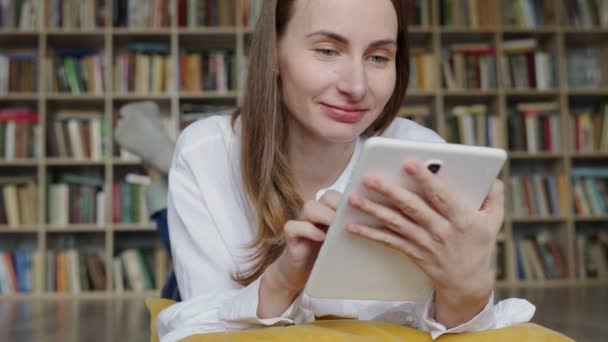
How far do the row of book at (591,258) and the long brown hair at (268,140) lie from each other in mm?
3515

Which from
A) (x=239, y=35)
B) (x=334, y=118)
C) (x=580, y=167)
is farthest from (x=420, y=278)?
(x=580, y=167)

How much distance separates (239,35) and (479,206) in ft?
11.5

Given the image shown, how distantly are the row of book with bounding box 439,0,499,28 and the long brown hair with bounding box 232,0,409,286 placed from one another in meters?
3.25

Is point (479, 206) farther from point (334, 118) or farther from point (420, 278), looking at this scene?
point (334, 118)

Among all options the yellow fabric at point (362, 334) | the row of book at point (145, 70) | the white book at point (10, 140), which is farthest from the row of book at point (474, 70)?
the yellow fabric at point (362, 334)

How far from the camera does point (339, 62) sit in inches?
37.9

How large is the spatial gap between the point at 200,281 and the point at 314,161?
288 mm

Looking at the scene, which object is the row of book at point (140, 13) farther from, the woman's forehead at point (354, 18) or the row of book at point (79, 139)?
the woman's forehead at point (354, 18)

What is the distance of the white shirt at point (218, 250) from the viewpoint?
921mm

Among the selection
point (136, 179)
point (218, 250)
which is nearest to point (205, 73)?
point (136, 179)

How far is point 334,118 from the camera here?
997mm

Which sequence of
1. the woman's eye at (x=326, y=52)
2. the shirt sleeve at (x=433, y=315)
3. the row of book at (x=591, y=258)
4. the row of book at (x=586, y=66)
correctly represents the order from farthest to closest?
the row of book at (x=586, y=66) < the row of book at (x=591, y=258) < the woman's eye at (x=326, y=52) < the shirt sleeve at (x=433, y=315)

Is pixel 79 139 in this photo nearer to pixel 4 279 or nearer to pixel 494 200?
pixel 4 279

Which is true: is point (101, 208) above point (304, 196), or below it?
below
